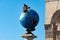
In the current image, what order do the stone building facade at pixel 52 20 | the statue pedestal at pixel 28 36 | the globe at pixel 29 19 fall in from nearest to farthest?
the statue pedestal at pixel 28 36
the globe at pixel 29 19
the stone building facade at pixel 52 20

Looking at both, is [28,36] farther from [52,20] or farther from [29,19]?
[52,20]

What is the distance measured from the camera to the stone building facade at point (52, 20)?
19.0 m

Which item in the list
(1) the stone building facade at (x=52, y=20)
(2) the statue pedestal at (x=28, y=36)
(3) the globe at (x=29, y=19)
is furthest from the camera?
(1) the stone building facade at (x=52, y=20)

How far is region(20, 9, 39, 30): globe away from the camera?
40.6 feet

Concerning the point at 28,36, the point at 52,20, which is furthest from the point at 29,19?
the point at 52,20

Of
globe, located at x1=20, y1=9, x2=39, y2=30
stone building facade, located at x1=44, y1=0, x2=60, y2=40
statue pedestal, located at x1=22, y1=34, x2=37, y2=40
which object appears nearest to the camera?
statue pedestal, located at x1=22, y1=34, x2=37, y2=40

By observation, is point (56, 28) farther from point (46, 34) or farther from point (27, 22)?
point (27, 22)

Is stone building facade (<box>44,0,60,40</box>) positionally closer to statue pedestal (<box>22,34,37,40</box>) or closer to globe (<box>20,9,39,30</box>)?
globe (<box>20,9,39,30</box>)

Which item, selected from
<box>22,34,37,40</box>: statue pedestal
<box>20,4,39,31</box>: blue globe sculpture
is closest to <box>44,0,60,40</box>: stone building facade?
<box>20,4,39,31</box>: blue globe sculpture

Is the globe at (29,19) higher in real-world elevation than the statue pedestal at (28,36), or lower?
higher

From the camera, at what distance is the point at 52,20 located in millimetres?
19094

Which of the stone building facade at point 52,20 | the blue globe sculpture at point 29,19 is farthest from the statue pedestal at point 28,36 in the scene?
the stone building facade at point 52,20

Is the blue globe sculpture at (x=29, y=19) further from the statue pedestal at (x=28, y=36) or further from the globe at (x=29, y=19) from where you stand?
the statue pedestal at (x=28, y=36)

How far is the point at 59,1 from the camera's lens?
19.0 metres
